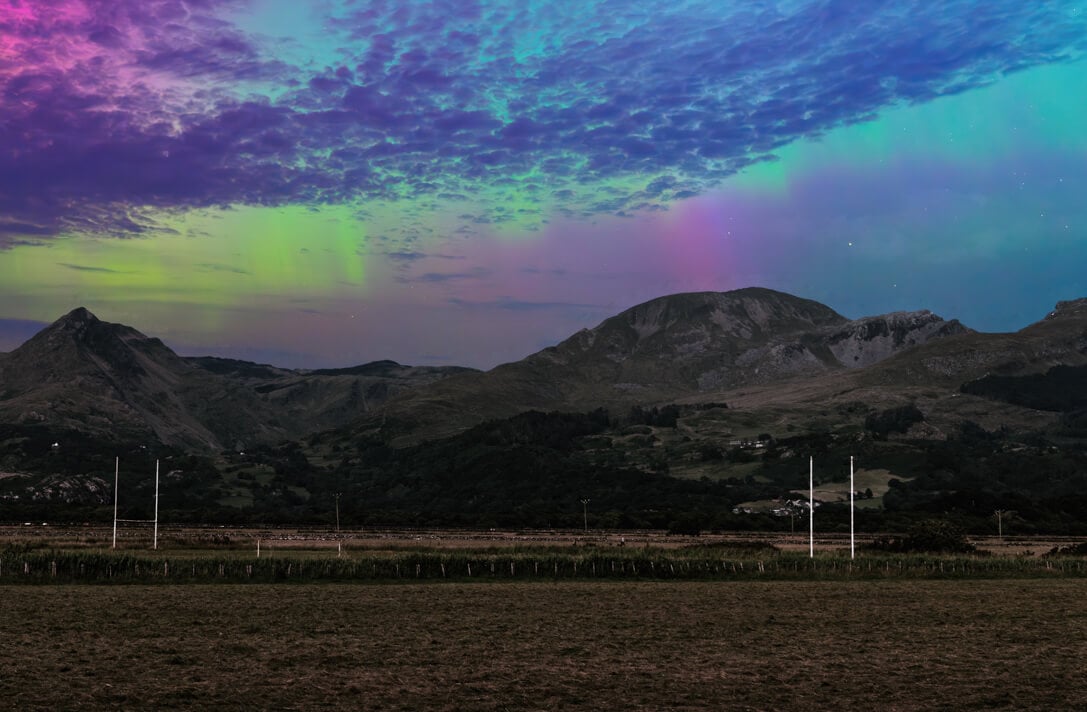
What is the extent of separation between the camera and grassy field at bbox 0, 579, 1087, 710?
82.6 ft

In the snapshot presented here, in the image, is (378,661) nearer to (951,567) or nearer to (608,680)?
(608,680)

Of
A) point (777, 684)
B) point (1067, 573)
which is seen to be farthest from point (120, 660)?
point (1067, 573)

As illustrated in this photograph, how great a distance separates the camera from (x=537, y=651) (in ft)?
109

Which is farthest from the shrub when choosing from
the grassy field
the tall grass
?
the grassy field

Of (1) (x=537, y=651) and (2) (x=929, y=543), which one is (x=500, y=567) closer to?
(1) (x=537, y=651)

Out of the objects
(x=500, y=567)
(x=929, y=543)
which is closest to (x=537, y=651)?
(x=500, y=567)

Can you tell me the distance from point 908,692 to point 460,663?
43.0 ft

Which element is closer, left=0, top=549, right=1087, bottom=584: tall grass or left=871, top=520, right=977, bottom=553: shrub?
left=0, top=549, right=1087, bottom=584: tall grass

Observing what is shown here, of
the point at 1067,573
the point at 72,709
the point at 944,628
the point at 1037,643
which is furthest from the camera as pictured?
the point at 1067,573

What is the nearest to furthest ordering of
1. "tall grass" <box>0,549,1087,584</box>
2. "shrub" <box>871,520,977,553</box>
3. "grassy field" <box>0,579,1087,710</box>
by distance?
"grassy field" <box>0,579,1087,710</box> → "tall grass" <box>0,549,1087,584</box> → "shrub" <box>871,520,977,553</box>

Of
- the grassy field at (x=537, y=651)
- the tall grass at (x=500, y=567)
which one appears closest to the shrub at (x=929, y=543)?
the tall grass at (x=500, y=567)

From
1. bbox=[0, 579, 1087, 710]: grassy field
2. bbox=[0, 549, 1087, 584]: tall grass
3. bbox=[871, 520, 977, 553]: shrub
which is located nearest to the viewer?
bbox=[0, 579, 1087, 710]: grassy field

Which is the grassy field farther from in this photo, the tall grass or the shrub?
the shrub

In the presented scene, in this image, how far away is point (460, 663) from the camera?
30.6 meters
